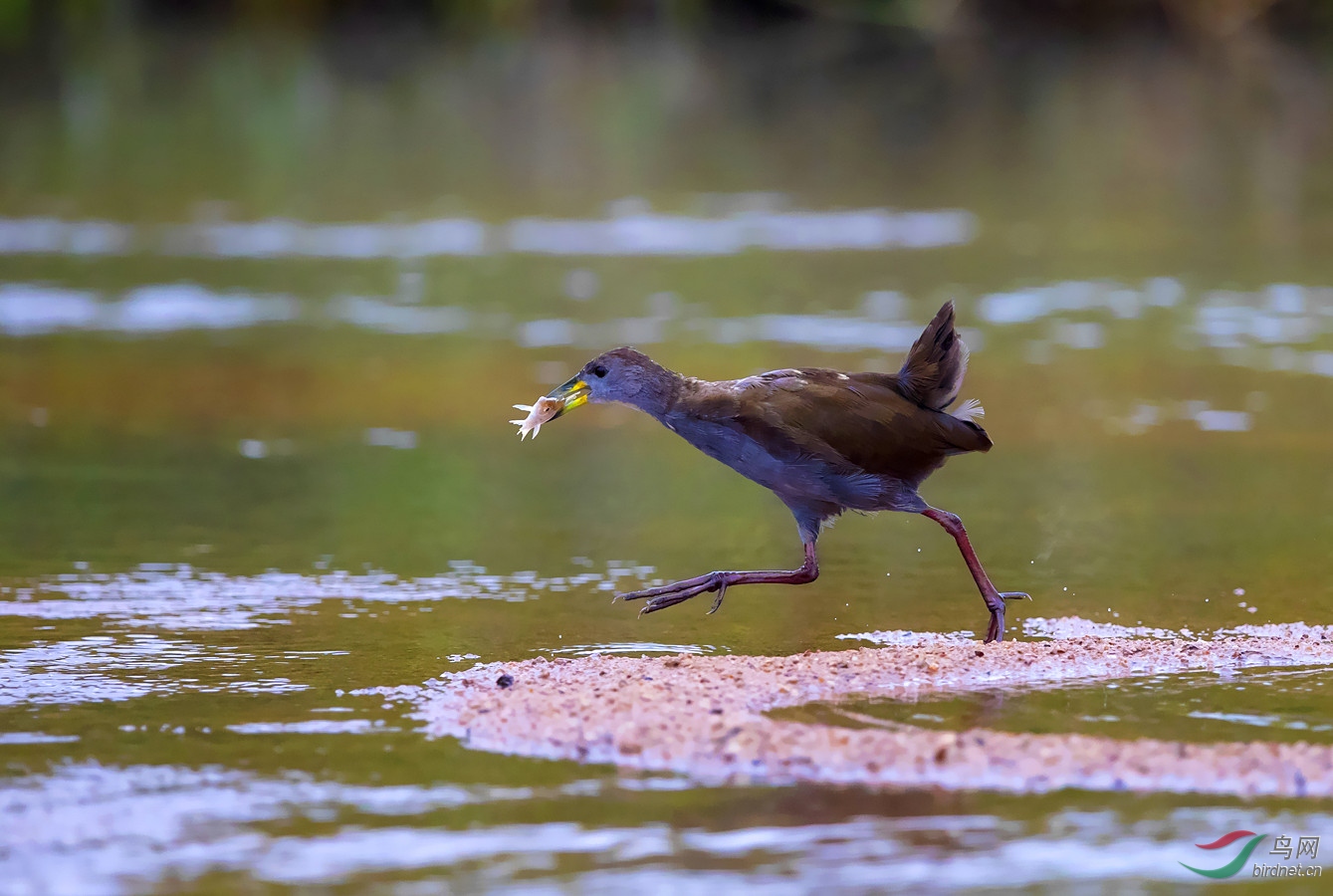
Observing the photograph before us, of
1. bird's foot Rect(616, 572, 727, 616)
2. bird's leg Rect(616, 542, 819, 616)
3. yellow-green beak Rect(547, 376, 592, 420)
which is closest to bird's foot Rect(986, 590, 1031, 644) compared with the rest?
bird's leg Rect(616, 542, 819, 616)

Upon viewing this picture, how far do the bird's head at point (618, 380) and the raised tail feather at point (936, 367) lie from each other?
3.07 ft

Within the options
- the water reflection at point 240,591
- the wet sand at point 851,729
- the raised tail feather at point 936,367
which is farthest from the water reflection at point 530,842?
the raised tail feather at point 936,367

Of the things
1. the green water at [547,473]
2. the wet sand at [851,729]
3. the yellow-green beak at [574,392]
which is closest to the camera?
the green water at [547,473]

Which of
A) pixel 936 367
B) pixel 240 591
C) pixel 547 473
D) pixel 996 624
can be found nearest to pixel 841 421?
pixel 936 367

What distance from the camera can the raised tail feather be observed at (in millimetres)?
7121

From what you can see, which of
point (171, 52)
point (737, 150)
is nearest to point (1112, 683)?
point (737, 150)

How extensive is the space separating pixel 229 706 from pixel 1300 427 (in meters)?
7.12

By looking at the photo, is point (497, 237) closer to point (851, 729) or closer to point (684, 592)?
point (684, 592)

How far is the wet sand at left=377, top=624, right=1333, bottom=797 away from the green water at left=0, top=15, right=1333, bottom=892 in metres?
0.16

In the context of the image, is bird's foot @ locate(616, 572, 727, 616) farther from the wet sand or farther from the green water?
the wet sand

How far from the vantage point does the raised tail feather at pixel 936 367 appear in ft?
23.4

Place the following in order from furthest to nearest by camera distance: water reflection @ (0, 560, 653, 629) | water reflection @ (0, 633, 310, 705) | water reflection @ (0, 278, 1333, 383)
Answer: water reflection @ (0, 278, 1333, 383), water reflection @ (0, 560, 653, 629), water reflection @ (0, 633, 310, 705)

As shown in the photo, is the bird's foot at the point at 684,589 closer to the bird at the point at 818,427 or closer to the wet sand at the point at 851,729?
the bird at the point at 818,427

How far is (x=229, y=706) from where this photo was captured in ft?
20.1
